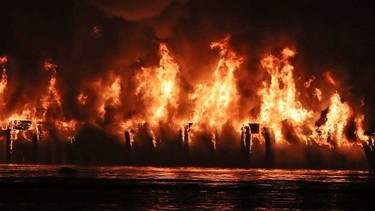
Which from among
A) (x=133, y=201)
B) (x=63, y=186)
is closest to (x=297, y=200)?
(x=133, y=201)

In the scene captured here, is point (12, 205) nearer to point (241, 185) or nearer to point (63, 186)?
point (63, 186)

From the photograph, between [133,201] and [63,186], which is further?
[63,186]

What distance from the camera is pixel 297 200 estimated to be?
12719cm

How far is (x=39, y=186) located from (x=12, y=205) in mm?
47058

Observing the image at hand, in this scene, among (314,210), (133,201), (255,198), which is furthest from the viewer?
(255,198)

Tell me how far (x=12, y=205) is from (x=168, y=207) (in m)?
19.9

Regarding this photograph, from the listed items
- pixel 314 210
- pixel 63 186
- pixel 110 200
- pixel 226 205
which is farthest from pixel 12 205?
pixel 63 186

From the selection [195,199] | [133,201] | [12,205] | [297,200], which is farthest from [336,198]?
[12,205]

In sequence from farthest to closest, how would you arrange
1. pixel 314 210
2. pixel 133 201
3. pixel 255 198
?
pixel 255 198 < pixel 133 201 < pixel 314 210

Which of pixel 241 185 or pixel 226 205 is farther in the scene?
pixel 241 185

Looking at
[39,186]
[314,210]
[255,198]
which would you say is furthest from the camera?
[39,186]

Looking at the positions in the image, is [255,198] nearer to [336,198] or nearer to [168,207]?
[336,198]

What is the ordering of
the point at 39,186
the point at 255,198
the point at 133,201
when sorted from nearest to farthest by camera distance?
the point at 133,201 → the point at 255,198 → the point at 39,186

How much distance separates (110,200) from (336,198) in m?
34.6
